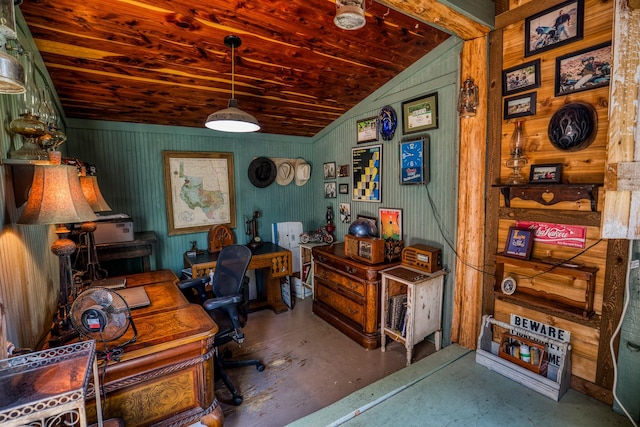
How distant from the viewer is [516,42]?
2.14 meters

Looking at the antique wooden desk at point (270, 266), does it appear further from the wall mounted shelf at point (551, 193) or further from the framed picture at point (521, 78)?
the framed picture at point (521, 78)

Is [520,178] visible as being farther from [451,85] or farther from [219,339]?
[219,339]

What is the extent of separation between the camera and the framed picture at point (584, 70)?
5.71 feet

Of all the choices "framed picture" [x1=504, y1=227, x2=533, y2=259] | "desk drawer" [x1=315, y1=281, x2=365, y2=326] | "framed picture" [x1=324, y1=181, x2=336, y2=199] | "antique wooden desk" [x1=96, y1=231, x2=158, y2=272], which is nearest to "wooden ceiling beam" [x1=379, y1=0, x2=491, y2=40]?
"framed picture" [x1=504, y1=227, x2=533, y2=259]

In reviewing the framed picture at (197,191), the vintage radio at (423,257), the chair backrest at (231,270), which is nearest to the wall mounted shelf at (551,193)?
the vintage radio at (423,257)

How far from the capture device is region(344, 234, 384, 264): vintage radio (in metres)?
2.90

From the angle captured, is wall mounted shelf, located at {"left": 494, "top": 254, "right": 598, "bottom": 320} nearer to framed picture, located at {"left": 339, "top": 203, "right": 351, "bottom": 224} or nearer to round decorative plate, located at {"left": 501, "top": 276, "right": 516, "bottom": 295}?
round decorative plate, located at {"left": 501, "top": 276, "right": 516, "bottom": 295}

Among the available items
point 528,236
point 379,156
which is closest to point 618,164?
point 528,236

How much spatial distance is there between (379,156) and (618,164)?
6.71 feet

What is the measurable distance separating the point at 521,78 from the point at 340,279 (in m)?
2.31

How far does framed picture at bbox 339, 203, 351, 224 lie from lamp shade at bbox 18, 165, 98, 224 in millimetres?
2905

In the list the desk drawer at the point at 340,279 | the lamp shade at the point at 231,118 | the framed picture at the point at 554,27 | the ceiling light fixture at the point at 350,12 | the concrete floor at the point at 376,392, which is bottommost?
the concrete floor at the point at 376,392

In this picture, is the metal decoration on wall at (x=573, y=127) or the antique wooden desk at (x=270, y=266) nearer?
the metal decoration on wall at (x=573, y=127)

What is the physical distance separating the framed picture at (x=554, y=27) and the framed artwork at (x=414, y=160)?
1026 mm
